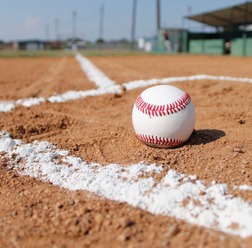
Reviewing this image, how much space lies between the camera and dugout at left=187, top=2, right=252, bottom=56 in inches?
1006

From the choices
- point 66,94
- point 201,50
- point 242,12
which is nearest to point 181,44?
point 201,50

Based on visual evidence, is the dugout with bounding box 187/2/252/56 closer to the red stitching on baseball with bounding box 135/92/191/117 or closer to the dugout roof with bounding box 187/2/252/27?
the dugout roof with bounding box 187/2/252/27

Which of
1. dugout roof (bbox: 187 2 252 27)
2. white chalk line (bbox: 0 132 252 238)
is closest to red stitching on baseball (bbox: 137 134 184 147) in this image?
white chalk line (bbox: 0 132 252 238)

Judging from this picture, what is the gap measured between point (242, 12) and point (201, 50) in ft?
15.8

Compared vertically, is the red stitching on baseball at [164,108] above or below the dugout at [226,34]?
below

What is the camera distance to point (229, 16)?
3159cm

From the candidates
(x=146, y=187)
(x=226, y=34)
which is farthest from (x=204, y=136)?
(x=226, y=34)

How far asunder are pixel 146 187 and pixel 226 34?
3181 centimetres

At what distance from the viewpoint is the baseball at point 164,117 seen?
307cm

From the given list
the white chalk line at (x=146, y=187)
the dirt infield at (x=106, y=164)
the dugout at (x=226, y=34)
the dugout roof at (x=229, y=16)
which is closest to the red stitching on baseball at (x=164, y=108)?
the dirt infield at (x=106, y=164)

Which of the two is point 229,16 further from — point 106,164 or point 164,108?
point 106,164

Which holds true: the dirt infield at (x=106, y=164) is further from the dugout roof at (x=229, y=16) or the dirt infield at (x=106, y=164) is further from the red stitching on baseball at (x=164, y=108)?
the dugout roof at (x=229, y=16)

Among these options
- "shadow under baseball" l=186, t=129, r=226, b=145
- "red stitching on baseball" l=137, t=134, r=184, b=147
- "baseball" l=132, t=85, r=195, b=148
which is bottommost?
"shadow under baseball" l=186, t=129, r=226, b=145

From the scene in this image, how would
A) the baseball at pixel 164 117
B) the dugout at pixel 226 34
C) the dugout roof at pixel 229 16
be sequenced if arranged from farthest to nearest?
the dugout roof at pixel 229 16 < the dugout at pixel 226 34 < the baseball at pixel 164 117
